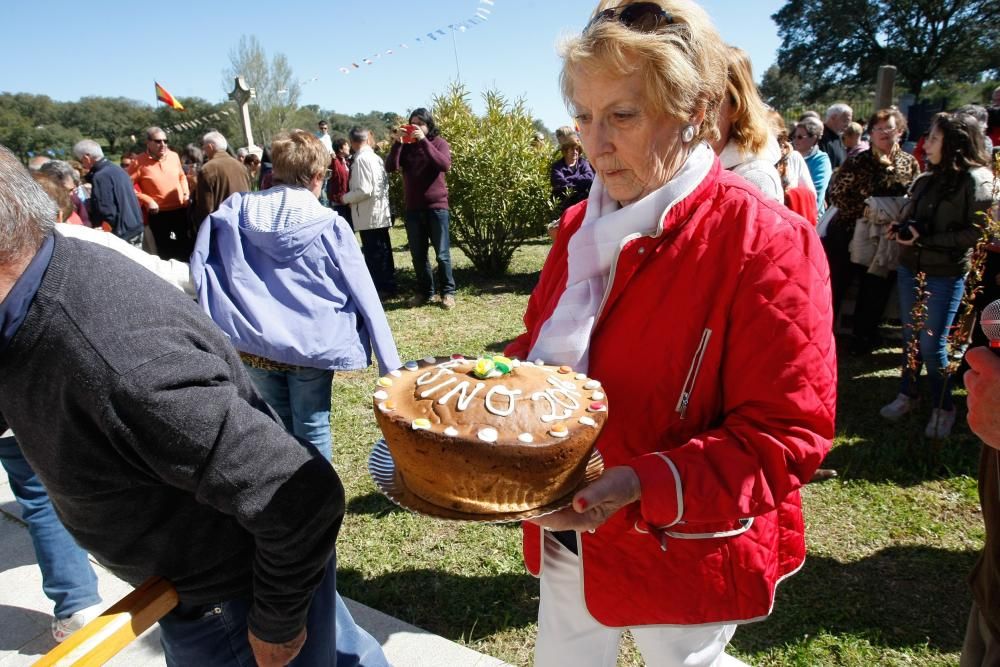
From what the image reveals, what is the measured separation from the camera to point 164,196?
8516 mm

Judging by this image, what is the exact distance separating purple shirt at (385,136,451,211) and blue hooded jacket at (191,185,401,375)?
4.75 meters

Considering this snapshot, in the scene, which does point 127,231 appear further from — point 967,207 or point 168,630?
point 967,207

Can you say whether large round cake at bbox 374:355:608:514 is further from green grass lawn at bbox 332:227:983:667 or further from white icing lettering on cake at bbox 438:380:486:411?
green grass lawn at bbox 332:227:983:667

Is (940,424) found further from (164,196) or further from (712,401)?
(164,196)

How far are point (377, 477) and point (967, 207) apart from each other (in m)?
4.58

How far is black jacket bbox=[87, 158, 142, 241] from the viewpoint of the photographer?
23.9 feet

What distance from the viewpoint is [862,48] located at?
148 ft

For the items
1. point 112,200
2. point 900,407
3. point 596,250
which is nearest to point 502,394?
point 596,250

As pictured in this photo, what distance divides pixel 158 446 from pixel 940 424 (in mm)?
4737

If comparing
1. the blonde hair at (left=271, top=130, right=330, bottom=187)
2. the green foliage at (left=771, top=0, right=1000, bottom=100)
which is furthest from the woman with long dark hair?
the green foliage at (left=771, top=0, right=1000, bottom=100)

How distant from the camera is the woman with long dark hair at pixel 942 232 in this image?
425cm

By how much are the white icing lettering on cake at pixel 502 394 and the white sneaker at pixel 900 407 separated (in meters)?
4.43

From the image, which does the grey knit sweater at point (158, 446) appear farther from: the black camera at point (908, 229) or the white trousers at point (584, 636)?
the black camera at point (908, 229)

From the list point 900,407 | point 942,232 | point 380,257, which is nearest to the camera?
point 942,232
